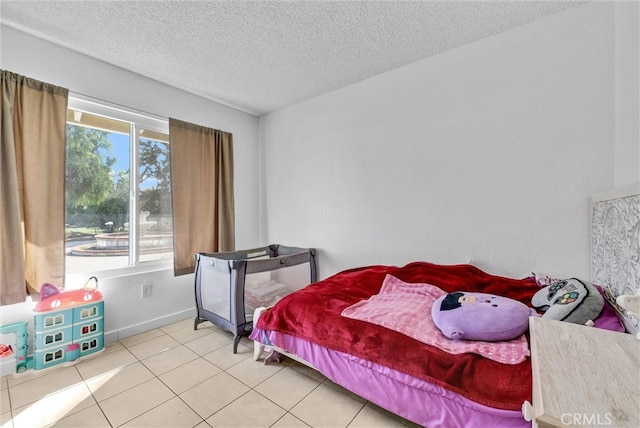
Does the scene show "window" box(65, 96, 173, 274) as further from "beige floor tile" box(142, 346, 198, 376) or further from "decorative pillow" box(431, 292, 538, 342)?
"decorative pillow" box(431, 292, 538, 342)

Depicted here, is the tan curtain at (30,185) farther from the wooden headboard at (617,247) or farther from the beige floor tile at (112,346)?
the wooden headboard at (617,247)

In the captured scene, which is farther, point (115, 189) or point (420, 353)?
point (115, 189)

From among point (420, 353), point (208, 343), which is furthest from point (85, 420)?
point (420, 353)

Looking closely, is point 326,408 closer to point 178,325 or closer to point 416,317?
point 416,317

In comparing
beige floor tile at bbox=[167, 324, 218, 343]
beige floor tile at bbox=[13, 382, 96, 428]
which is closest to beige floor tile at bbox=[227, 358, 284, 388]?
beige floor tile at bbox=[167, 324, 218, 343]

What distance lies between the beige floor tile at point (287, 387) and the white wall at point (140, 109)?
1525 millimetres

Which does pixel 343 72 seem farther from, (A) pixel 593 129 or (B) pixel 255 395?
(B) pixel 255 395

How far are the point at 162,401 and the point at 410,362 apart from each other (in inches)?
56.7

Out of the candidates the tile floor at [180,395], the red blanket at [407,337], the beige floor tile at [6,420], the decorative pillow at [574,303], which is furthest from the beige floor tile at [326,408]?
the beige floor tile at [6,420]

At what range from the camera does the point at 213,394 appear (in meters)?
1.66

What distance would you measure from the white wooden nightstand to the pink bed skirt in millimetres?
443

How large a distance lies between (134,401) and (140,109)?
2.36 metres

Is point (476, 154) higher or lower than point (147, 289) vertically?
higher

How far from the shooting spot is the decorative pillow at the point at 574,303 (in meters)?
1.26
